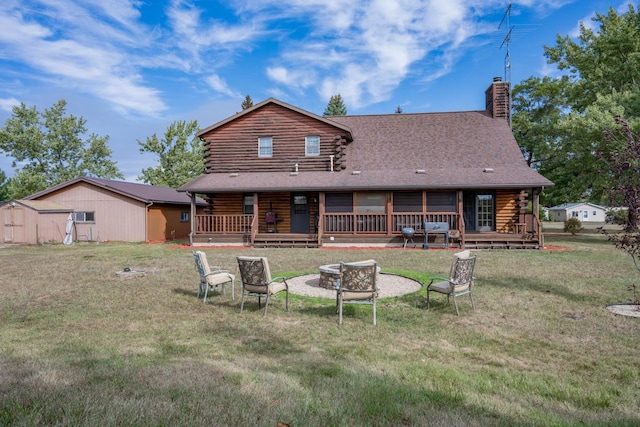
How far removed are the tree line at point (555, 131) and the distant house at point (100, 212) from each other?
64.8 feet

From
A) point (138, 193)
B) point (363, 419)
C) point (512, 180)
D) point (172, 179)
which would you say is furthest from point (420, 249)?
point (172, 179)

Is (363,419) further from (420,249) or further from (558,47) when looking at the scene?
(558,47)

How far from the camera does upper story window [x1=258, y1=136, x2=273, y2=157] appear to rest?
68.5ft

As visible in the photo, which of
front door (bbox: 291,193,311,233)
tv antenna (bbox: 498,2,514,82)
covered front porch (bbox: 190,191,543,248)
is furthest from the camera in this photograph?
tv antenna (bbox: 498,2,514,82)

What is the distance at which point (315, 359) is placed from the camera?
14.7 feet

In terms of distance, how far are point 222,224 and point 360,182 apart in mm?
7279

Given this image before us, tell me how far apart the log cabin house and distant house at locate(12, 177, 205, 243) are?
4.63 meters

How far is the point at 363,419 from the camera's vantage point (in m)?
3.05

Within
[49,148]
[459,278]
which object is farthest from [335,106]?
[459,278]

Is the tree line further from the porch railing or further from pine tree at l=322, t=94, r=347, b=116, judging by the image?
pine tree at l=322, t=94, r=347, b=116

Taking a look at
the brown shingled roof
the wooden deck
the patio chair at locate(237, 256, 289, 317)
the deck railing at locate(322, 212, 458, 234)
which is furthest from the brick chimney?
the patio chair at locate(237, 256, 289, 317)

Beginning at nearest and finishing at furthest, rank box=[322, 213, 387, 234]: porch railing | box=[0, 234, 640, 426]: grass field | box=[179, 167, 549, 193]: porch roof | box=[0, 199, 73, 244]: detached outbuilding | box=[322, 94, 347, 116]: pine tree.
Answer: box=[0, 234, 640, 426]: grass field, box=[179, 167, 549, 193]: porch roof, box=[322, 213, 387, 234]: porch railing, box=[0, 199, 73, 244]: detached outbuilding, box=[322, 94, 347, 116]: pine tree

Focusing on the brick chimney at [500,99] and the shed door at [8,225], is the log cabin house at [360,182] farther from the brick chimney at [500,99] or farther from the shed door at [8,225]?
the shed door at [8,225]

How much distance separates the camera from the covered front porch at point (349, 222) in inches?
679
